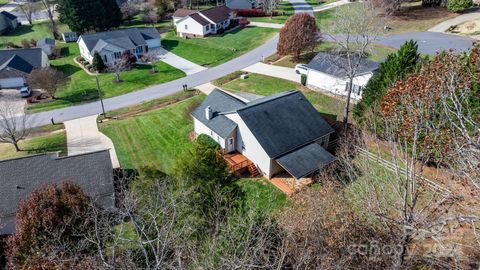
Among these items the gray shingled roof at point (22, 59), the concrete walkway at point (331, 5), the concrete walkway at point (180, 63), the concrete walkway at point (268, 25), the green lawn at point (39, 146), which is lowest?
the green lawn at point (39, 146)

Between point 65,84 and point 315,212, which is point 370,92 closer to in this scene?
point 315,212

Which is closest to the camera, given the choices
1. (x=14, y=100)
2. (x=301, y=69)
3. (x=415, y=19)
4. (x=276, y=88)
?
(x=276, y=88)

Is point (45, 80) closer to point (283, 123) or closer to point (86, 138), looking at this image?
point (86, 138)

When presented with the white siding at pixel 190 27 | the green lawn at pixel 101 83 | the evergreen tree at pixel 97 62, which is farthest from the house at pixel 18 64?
the white siding at pixel 190 27

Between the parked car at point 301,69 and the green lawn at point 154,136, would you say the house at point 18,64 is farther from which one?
the parked car at point 301,69

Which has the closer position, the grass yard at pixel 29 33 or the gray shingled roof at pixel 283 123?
the gray shingled roof at pixel 283 123

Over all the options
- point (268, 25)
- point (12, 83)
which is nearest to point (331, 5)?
point (268, 25)
